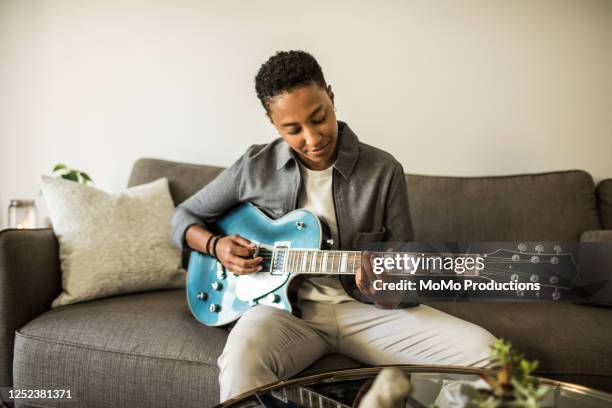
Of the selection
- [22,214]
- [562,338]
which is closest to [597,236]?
[562,338]

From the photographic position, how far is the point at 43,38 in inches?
90.0

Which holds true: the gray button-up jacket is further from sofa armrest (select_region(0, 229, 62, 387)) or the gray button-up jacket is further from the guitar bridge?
sofa armrest (select_region(0, 229, 62, 387))

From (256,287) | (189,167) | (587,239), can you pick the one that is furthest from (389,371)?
(189,167)

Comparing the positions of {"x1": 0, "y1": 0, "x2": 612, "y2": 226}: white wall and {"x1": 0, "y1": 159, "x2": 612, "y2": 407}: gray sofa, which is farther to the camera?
{"x1": 0, "y1": 0, "x2": 612, "y2": 226}: white wall

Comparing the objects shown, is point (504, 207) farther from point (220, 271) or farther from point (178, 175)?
point (178, 175)

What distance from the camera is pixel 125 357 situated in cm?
129

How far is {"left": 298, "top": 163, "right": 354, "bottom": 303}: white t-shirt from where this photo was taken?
1.32 meters

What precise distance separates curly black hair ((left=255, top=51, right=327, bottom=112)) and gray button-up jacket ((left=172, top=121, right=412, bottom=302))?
19cm

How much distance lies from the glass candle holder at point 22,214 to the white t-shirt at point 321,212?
4.11 feet

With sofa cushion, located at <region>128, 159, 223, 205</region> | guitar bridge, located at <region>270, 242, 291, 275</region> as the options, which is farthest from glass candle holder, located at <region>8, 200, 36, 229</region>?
guitar bridge, located at <region>270, 242, 291, 275</region>

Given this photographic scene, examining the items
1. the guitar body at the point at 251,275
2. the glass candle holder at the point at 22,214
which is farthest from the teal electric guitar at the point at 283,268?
the glass candle holder at the point at 22,214

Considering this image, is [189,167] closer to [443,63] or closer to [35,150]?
[35,150]

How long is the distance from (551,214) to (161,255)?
136 centimetres

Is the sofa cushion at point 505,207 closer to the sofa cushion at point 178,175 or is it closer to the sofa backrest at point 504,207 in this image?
the sofa backrest at point 504,207
